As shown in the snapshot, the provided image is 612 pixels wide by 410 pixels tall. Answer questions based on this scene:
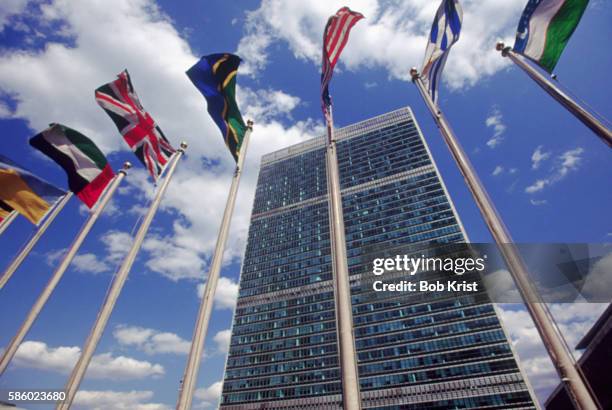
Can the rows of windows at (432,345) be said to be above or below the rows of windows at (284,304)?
below

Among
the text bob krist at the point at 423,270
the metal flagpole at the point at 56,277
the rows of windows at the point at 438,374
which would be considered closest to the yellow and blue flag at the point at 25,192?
the metal flagpole at the point at 56,277

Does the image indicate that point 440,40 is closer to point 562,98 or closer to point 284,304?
point 562,98

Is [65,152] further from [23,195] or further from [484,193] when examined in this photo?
[484,193]

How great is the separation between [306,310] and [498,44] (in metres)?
98.5

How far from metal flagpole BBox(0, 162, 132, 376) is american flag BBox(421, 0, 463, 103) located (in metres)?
16.1

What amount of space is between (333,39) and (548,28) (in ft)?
28.1

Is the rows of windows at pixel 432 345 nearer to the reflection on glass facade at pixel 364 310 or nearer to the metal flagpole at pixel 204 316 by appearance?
the reflection on glass facade at pixel 364 310

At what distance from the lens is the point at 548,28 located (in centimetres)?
1311

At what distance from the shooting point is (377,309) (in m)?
95.6

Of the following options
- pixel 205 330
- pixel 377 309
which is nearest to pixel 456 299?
pixel 377 309

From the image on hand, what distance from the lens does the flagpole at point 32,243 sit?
13914 millimetres

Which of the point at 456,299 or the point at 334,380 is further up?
the point at 456,299

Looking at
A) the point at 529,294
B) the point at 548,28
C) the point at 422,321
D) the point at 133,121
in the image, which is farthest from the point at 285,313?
the point at 529,294

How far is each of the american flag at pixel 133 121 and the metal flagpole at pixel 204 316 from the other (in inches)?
227
